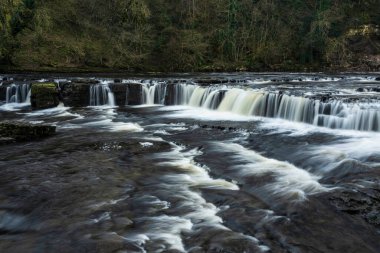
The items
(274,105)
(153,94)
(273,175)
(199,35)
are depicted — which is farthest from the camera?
(199,35)

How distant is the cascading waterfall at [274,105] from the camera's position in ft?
49.5

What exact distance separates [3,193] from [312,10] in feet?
144

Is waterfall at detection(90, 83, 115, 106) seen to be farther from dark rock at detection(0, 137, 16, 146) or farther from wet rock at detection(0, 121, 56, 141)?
dark rock at detection(0, 137, 16, 146)

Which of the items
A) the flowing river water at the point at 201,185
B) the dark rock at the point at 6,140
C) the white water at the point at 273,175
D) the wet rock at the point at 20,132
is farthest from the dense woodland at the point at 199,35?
the white water at the point at 273,175

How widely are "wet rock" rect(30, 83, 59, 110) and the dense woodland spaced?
1488 cm

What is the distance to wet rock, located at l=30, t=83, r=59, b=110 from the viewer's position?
21062mm

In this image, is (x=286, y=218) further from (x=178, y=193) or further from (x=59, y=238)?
(x=59, y=238)

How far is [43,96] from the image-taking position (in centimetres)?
2119

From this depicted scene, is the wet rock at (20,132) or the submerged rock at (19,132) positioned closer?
the submerged rock at (19,132)

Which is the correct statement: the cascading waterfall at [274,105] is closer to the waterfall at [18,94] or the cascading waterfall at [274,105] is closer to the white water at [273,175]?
the white water at [273,175]

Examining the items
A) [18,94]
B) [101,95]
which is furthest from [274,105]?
[18,94]

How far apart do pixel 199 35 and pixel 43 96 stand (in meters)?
23.4

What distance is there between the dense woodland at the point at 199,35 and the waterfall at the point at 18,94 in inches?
521

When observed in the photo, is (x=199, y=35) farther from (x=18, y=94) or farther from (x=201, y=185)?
(x=201, y=185)
